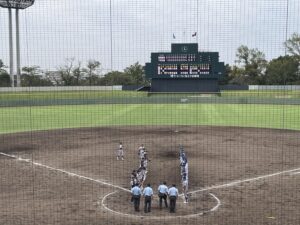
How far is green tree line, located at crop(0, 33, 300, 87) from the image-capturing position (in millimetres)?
26589

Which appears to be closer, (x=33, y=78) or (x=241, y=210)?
(x=241, y=210)

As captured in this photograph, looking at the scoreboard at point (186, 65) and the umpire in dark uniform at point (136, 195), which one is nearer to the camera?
the umpire in dark uniform at point (136, 195)

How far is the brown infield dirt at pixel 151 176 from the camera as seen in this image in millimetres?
10508

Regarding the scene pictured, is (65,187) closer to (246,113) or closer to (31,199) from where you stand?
(31,199)

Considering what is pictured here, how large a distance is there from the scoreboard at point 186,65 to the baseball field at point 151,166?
9.95m

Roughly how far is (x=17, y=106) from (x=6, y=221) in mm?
31638

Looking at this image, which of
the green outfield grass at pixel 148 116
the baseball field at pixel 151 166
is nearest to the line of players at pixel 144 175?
the baseball field at pixel 151 166

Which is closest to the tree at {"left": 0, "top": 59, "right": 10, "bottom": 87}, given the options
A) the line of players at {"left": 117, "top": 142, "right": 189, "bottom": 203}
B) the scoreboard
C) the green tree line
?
the green tree line

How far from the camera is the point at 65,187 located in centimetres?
1341

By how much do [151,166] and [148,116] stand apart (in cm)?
1926

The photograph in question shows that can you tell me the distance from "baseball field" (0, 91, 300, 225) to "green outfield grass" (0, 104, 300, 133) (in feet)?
0.33

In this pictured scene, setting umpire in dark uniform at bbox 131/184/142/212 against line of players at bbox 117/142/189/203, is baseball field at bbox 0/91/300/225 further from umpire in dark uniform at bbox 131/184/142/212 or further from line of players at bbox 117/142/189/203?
line of players at bbox 117/142/189/203

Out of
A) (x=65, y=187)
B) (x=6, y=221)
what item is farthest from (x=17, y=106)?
(x=6, y=221)

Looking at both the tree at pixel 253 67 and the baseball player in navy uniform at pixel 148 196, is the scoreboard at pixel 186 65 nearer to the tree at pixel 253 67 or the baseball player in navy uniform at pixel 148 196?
the tree at pixel 253 67
